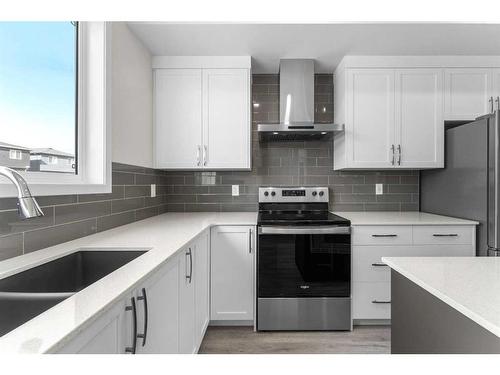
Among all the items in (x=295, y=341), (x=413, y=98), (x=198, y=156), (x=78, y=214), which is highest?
(x=413, y=98)

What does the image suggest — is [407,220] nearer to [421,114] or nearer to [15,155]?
[421,114]

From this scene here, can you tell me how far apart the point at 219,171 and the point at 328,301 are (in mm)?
1562

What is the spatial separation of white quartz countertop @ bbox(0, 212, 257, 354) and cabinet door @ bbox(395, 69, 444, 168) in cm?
198

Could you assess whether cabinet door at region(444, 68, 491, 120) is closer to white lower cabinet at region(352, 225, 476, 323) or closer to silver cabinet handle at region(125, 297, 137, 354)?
white lower cabinet at region(352, 225, 476, 323)

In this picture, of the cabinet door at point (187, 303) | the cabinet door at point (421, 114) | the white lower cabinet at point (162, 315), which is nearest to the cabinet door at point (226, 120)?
the white lower cabinet at point (162, 315)

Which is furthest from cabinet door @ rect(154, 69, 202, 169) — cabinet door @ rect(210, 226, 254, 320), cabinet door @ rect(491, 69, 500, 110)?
cabinet door @ rect(491, 69, 500, 110)

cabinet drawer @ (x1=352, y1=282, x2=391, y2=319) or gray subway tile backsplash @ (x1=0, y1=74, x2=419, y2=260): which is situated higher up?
gray subway tile backsplash @ (x1=0, y1=74, x2=419, y2=260)

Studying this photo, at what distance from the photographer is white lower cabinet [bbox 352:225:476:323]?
2.37m

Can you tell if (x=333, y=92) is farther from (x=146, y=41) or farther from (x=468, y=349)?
(x=468, y=349)

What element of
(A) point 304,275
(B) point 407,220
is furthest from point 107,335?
(B) point 407,220

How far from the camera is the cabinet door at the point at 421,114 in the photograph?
8.84 feet

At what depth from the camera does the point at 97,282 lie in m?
0.93

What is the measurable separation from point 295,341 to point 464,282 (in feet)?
5.27

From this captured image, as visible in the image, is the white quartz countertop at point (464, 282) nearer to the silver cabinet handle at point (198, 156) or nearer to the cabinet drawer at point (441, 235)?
the cabinet drawer at point (441, 235)
